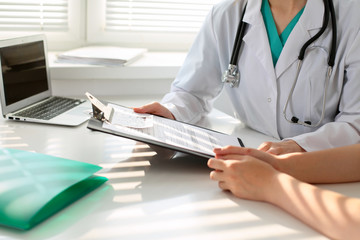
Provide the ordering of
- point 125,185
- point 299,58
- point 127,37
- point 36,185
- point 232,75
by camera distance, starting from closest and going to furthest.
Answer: point 36,185 → point 125,185 → point 299,58 → point 232,75 → point 127,37

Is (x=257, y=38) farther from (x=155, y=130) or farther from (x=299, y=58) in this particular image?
(x=155, y=130)

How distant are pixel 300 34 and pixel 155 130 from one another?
57 cm

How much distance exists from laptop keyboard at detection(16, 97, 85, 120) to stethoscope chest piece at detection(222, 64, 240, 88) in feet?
1.80

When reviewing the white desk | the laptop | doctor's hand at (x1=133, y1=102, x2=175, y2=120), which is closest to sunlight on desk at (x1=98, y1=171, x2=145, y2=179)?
the white desk

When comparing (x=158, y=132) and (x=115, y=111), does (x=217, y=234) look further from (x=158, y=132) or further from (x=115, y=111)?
(x=115, y=111)

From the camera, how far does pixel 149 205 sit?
95cm

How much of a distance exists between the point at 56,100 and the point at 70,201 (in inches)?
33.4

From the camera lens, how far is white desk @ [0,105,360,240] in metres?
0.84

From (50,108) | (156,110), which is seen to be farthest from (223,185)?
(50,108)

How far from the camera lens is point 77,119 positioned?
153cm

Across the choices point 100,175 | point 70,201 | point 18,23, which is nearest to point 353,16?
point 100,175

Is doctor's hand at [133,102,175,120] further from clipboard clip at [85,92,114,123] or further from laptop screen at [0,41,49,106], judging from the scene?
laptop screen at [0,41,49,106]

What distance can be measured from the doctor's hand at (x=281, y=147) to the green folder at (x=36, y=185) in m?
0.43

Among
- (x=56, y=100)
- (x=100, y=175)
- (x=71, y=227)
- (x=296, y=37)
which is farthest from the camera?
(x=56, y=100)
